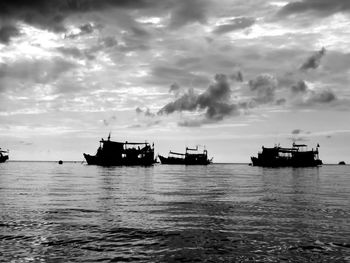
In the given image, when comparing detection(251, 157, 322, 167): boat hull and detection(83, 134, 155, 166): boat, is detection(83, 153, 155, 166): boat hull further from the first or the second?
detection(251, 157, 322, 167): boat hull

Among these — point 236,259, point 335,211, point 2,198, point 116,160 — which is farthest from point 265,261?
point 116,160

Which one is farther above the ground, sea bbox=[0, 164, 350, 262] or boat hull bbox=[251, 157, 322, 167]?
boat hull bbox=[251, 157, 322, 167]

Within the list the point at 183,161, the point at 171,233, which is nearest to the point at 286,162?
the point at 183,161

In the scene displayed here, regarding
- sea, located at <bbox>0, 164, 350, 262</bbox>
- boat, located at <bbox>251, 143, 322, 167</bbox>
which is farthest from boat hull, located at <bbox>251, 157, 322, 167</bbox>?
sea, located at <bbox>0, 164, 350, 262</bbox>

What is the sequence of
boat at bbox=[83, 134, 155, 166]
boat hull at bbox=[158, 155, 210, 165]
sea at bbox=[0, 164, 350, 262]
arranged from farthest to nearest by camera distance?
boat hull at bbox=[158, 155, 210, 165], boat at bbox=[83, 134, 155, 166], sea at bbox=[0, 164, 350, 262]

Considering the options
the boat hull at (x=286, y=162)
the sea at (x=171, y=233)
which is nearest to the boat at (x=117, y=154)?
the boat hull at (x=286, y=162)

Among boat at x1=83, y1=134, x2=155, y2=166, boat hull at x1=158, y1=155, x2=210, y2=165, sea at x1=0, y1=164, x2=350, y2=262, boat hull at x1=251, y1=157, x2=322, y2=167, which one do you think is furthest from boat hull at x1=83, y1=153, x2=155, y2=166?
sea at x1=0, y1=164, x2=350, y2=262

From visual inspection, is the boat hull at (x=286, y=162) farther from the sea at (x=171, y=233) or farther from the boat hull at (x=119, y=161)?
the sea at (x=171, y=233)

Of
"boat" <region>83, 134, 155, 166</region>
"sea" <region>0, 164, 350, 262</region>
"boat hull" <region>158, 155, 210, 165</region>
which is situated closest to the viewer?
"sea" <region>0, 164, 350, 262</region>

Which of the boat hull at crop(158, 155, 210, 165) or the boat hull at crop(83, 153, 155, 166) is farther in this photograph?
the boat hull at crop(158, 155, 210, 165)

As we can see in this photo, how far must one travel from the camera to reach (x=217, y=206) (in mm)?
22688

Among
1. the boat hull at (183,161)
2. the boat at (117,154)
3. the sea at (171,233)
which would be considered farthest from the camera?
the boat hull at (183,161)

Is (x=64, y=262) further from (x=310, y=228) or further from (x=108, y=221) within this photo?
(x=310, y=228)

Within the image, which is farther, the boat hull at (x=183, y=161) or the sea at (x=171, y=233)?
the boat hull at (x=183, y=161)
